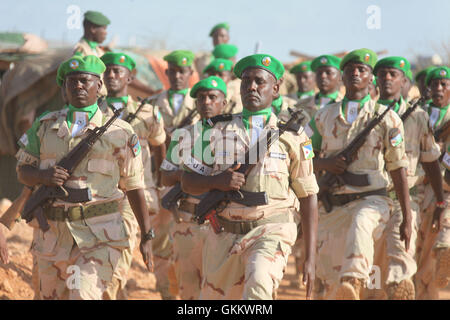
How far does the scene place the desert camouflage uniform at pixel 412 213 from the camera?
26.5 ft

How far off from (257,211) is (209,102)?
99.6 inches

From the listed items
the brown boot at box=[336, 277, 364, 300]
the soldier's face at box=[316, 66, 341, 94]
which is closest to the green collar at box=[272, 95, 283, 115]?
the soldier's face at box=[316, 66, 341, 94]

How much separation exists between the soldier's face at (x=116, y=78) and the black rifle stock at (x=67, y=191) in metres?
2.61

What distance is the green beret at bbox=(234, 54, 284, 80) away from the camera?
5.92 metres

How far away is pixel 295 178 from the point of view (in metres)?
5.86

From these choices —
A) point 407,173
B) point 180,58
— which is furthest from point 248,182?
point 180,58

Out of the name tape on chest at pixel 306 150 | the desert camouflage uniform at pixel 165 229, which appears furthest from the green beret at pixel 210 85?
the name tape on chest at pixel 306 150

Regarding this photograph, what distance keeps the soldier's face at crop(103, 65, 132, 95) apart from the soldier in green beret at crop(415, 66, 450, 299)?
3383 millimetres

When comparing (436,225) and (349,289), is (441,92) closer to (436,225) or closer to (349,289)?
(436,225)

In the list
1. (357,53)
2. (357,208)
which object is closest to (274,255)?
(357,208)
